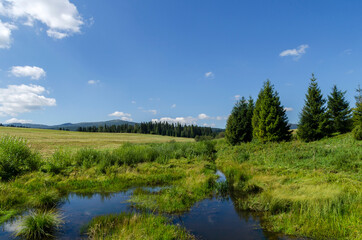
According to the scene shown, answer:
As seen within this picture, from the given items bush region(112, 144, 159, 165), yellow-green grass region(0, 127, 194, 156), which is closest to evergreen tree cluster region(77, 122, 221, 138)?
yellow-green grass region(0, 127, 194, 156)

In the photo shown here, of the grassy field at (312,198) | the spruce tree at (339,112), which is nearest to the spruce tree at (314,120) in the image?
the spruce tree at (339,112)

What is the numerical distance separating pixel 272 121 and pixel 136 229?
24.5 meters

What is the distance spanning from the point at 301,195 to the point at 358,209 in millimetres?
1871

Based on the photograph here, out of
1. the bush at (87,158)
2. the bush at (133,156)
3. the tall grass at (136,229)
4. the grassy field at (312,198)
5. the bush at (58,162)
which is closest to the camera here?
the tall grass at (136,229)

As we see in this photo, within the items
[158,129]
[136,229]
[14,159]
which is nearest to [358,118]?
[136,229]

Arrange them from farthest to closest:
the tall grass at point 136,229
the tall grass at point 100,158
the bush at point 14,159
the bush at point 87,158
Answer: the bush at point 87,158 → the tall grass at point 100,158 → the bush at point 14,159 → the tall grass at point 136,229

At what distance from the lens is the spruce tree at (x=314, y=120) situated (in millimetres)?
26328

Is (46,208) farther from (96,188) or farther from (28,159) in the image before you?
(28,159)

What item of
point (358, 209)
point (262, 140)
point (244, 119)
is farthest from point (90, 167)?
point (244, 119)

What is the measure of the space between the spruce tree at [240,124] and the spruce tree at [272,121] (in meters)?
3.25

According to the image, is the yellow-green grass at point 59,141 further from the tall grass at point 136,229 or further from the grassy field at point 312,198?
the grassy field at point 312,198

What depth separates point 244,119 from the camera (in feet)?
102

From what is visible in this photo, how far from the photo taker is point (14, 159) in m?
14.3

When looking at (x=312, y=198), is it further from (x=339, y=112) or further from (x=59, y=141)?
(x=59, y=141)
